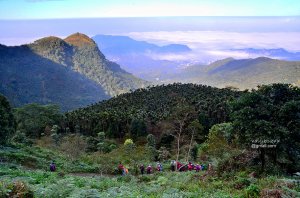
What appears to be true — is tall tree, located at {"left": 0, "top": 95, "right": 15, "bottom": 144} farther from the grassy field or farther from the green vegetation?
the grassy field

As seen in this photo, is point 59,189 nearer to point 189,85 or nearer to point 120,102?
point 120,102

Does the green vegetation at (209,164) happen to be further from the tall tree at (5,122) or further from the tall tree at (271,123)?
the tall tree at (5,122)

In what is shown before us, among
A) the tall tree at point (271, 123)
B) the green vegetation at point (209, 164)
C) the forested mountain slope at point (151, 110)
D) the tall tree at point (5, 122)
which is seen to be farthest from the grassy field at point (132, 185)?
the forested mountain slope at point (151, 110)

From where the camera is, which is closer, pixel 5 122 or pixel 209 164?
pixel 209 164

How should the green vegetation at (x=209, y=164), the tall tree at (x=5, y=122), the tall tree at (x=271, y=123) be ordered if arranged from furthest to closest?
the tall tree at (x=5, y=122), the tall tree at (x=271, y=123), the green vegetation at (x=209, y=164)

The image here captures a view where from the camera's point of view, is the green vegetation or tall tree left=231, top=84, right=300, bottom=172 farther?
tall tree left=231, top=84, right=300, bottom=172

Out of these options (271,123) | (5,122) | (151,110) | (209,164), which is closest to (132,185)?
(271,123)

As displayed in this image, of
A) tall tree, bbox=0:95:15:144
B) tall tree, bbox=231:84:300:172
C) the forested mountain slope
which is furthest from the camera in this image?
the forested mountain slope

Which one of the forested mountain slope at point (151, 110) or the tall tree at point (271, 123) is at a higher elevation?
the tall tree at point (271, 123)

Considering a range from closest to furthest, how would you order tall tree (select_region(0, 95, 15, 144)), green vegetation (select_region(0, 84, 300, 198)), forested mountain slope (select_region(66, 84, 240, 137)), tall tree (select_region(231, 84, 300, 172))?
green vegetation (select_region(0, 84, 300, 198)), tall tree (select_region(231, 84, 300, 172)), tall tree (select_region(0, 95, 15, 144)), forested mountain slope (select_region(66, 84, 240, 137))

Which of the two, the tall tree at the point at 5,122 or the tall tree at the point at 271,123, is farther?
the tall tree at the point at 5,122

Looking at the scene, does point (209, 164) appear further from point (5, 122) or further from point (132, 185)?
point (5, 122)

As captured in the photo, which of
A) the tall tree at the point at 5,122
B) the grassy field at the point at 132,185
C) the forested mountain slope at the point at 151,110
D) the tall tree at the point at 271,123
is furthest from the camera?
the forested mountain slope at the point at 151,110

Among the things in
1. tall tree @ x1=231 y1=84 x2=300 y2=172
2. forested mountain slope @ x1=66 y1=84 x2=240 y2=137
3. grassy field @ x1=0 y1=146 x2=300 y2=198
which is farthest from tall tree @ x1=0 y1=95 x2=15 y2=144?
forested mountain slope @ x1=66 y1=84 x2=240 y2=137
